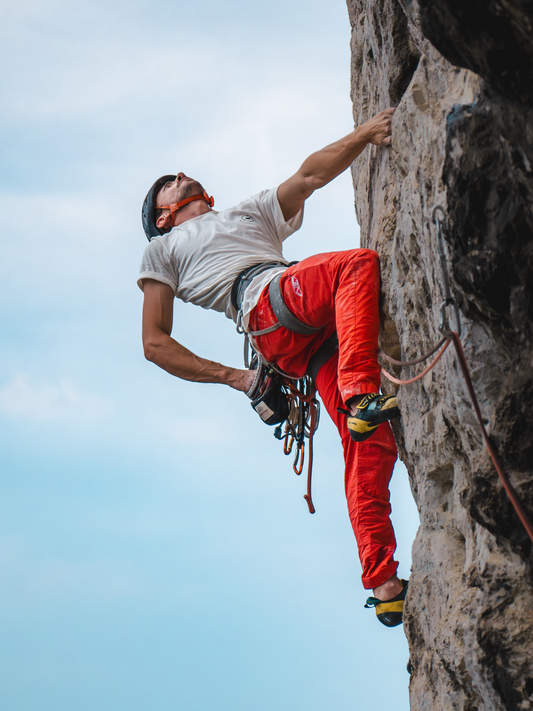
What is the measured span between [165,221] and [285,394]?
59.0 inches

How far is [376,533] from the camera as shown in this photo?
3.54m

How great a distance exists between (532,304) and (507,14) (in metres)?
0.82

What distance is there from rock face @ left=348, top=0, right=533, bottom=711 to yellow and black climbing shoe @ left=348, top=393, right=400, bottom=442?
0.77 feet

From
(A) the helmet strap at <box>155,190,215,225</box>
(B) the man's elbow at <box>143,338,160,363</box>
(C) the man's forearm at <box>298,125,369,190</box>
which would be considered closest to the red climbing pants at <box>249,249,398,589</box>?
(C) the man's forearm at <box>298,125,369,190</box>

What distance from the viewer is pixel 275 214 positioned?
4215mm

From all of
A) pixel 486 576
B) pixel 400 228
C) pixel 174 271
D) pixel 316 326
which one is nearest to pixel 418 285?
pixel 400 228

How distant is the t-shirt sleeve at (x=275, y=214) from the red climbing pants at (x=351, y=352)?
0.74 meters

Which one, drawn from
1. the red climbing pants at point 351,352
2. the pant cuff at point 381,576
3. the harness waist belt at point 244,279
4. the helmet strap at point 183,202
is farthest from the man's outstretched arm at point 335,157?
the pant cuff at point 381,576

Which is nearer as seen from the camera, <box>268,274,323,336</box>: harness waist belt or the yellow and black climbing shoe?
the yellow and black climbing shoe

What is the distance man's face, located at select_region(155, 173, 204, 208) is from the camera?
4656 mm

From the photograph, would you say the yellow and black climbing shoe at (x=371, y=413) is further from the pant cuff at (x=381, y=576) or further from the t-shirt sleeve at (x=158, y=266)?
the t-shirt sleeve at (x=158, y=266)

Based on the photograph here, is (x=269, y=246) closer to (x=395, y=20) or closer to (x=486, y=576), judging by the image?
(x=395, y=20)

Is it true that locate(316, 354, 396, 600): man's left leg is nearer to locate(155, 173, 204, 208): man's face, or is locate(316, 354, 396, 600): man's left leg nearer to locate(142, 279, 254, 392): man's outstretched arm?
locate(142, 279, 254, 392): man's outstretched arm

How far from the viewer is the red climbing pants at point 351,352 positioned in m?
3.16
